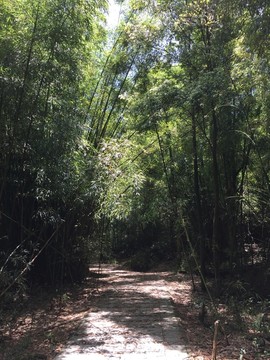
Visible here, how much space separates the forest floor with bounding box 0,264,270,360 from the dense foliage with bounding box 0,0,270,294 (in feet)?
1.88

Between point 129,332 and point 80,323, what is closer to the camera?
point 129,332

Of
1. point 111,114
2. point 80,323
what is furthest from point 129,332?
point 111,114

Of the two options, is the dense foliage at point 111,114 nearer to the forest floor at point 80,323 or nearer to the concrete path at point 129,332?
the forest floor at point 80,323

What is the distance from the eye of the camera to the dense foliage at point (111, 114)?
4.95m

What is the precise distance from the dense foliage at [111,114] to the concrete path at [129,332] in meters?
1.01

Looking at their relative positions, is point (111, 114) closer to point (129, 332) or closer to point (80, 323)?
point (80, 323)

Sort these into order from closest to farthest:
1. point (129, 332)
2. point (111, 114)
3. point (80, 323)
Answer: point (129, 332) < point (80, 323) < point (111, 114)

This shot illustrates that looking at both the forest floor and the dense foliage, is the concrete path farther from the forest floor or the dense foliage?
the dense foliage

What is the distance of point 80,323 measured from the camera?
477 centimetres

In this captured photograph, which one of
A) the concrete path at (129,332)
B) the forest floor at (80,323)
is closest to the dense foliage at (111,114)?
the forest floor at (80,323)

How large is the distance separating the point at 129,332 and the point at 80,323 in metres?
0.74

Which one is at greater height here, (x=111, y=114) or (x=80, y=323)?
(x=111, y=114)

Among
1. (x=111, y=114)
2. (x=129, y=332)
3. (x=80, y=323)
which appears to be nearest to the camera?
(x=129, y=332)

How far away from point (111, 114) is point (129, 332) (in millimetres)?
5585
